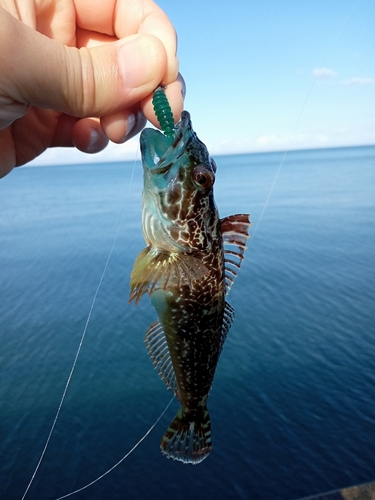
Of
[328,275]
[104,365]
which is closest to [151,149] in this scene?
[104,365]

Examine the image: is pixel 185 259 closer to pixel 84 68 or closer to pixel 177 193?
pixel 177 193

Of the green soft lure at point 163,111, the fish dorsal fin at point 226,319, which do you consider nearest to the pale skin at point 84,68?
the green soft lure at point 163,111

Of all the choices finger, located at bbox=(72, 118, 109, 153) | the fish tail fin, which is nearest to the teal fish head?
finger, located at bbox=(72, 118, 109, 153)

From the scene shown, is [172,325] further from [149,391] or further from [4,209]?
[4,209]

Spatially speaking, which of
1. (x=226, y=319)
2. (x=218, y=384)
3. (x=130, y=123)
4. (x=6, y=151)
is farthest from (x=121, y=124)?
(x=218, y=384)

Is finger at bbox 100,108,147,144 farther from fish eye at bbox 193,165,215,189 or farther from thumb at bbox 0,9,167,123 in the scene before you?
fish eye at bbox 193,165,215,189

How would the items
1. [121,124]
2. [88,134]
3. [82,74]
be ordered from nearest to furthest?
[82,74] < [121,124] < [88,134]
